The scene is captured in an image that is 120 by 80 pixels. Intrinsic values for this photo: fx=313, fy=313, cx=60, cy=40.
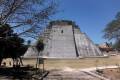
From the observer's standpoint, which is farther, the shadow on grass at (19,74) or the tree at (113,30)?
the tree at (113,30)

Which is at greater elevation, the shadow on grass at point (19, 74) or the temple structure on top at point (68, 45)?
the temple structure on top at point (68, 45)

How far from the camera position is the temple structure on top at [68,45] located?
247ft

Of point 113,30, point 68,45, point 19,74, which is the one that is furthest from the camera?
point 68,45

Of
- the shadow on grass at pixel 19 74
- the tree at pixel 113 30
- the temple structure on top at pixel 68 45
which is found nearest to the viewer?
the shadow on grass at pixel 19 74

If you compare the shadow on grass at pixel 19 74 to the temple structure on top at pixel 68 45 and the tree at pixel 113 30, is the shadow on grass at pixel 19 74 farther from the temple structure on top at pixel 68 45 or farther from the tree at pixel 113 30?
the temple structure on top at pixel 68 45

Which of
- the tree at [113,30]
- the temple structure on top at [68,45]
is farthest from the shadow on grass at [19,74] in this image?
the temple structure on top at [68,45]

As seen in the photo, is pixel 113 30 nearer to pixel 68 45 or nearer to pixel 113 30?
pixel 113 30

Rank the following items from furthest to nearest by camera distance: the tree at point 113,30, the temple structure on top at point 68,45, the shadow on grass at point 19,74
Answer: the temple structure on top at point 68,45 → the tree at point 113,30 → the shadow on grass at point 19,74

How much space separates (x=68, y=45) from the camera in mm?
77500

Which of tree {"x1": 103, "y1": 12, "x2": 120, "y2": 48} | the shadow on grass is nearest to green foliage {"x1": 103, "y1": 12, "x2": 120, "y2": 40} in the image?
tree {"x1": 103, "y1": 12, "x2": 120, "y2": 48}

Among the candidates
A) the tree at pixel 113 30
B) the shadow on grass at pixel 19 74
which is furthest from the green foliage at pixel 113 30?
the shadow on grass at pixel 19 74

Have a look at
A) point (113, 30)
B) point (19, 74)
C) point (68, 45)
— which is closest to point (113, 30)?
point (113, 30)

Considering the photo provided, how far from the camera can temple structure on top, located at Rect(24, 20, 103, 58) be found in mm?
75250

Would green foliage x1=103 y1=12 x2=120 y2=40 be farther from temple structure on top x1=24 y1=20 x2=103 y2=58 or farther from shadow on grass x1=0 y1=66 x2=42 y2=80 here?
shadow on grass x1=0 y1=66 x2=42 y2=80
